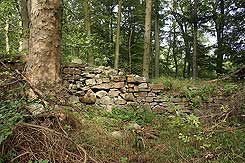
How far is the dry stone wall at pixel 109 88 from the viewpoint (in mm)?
6516

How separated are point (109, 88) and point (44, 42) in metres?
2.09

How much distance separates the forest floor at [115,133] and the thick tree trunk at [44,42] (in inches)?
24.9

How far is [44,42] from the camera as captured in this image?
5.12m

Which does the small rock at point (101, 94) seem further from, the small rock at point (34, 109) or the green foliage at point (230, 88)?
the small rock at point (34, 109)

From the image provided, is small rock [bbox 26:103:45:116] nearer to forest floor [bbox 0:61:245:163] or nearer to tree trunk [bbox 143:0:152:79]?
forest floor [bbox 0:61:245:163]

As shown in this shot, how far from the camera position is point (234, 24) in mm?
14531

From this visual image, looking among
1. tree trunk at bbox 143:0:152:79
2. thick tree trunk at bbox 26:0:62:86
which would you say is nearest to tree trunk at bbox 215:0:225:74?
tree trunk at bbox 143:0:152:79

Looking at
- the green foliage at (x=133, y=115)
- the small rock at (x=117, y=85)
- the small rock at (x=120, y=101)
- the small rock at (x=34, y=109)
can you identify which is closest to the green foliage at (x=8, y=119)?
the small rock at (x=34, y=109)

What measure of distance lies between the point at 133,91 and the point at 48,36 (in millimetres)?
2527

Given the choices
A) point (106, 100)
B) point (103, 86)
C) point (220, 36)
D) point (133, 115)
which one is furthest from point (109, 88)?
point (220, 36)

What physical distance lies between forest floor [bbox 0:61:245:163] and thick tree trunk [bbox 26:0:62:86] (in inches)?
24.9

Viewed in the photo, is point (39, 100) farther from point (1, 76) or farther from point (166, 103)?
point (166, 103)

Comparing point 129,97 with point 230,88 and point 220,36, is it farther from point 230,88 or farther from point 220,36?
point 220,36

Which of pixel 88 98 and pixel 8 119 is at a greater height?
pixel 8 119
